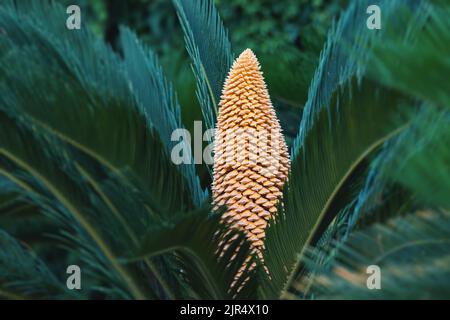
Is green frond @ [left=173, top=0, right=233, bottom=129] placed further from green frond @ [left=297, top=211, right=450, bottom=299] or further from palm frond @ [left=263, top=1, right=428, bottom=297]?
green frond @ [left=297, top=211, right=450, bottom=299]

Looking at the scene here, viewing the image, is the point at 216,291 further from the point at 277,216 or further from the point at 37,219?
the point at 37,219

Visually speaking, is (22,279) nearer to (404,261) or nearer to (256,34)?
(404,261)

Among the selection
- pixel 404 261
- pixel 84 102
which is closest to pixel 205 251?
pixel 84 102

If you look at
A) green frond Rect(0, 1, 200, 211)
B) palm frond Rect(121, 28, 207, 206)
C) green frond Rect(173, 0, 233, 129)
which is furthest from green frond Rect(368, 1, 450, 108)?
green frond Rect(173, 0, 233, 129)

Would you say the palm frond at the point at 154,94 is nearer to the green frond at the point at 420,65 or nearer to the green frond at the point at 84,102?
the green frond at the point at 84,102

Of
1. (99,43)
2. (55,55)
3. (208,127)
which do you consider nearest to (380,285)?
(99,43)

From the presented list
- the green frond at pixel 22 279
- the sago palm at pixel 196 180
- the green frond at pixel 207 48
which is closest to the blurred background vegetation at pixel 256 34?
the green frond at pixel 207 48
